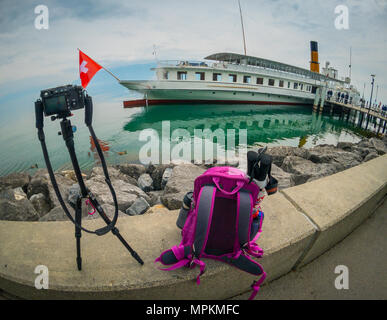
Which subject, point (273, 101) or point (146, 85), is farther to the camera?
point (273, 101)

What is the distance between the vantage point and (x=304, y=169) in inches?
202

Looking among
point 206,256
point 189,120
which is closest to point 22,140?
point 189,120

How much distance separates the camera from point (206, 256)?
4.73 ft

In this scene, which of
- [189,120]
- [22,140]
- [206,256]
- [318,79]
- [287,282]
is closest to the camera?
[206,256]

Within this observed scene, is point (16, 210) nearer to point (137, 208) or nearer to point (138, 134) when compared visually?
point (137, 208)

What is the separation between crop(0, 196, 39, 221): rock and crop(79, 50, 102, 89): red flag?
19.9 ft

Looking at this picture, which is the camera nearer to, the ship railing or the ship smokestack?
the ship railing

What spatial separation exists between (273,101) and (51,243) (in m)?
33.1

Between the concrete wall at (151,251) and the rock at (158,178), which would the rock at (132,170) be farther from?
the concrete wall at (151,251)

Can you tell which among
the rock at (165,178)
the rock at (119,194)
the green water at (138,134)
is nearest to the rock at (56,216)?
the rock at (119,194)

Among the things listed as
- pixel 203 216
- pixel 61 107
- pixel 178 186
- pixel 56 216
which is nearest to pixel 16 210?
pixel 56 216

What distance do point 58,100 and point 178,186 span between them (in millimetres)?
2585

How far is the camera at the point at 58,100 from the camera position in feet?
3.81
